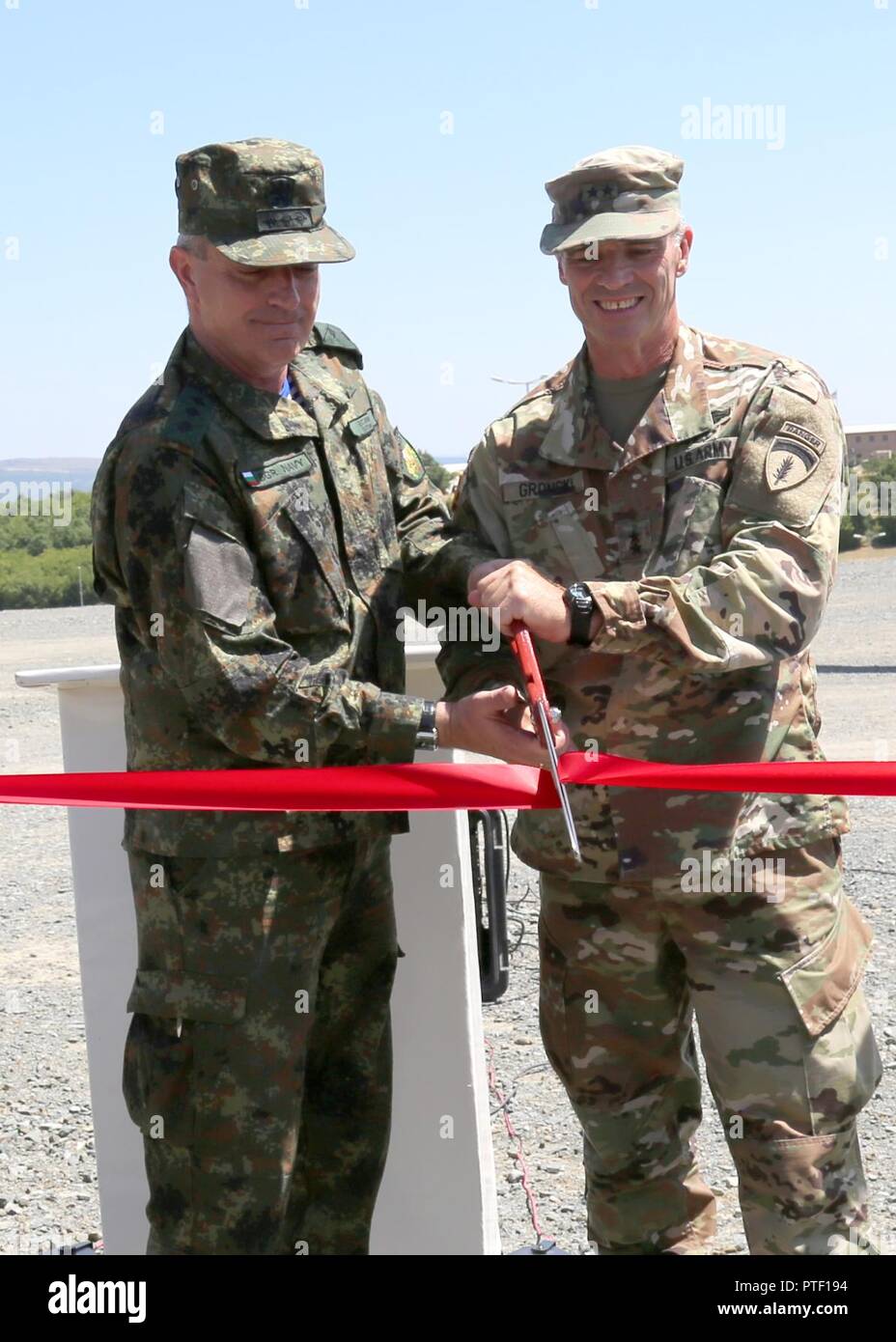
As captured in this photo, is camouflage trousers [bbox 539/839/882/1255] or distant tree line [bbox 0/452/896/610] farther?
distant tree line [bbox 0/452/896/610]

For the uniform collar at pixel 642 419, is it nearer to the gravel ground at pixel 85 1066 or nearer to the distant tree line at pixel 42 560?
the gravel ground at pixel 85 1066

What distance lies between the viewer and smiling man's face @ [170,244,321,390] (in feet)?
11.1

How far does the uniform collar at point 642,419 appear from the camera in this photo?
368 cm

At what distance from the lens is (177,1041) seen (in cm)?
348

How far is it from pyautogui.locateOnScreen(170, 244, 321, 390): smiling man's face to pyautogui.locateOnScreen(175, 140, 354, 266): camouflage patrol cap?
0.16ft

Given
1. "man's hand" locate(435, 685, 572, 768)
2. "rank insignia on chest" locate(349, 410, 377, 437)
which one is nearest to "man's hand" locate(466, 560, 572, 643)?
"man's hand" locate(435, 685, 572, 768)

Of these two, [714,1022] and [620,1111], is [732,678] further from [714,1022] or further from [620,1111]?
[620,1111]

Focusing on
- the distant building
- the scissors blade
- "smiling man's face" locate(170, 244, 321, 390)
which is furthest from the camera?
the distant building

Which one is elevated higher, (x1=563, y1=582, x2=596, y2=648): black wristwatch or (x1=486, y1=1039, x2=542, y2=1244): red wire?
(x1=563, y1=582, x2=596, y2=648): black wristwatch

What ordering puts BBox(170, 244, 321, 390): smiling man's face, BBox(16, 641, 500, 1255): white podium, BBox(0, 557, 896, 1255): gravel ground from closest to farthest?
BBox(170, 244, 321, 390): smiling man's face
BBox(16, 641, 500, 1255): white podium
BBox(0, 557, 896, 1255): gravel ground

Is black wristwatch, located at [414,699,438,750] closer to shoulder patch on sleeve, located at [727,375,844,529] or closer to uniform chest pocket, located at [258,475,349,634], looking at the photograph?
uniform chest pocket, located at [258,475,349,634]

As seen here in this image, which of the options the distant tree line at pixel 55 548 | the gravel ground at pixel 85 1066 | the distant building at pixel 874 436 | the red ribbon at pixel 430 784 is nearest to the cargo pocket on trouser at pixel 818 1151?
the red ribbon at pixel 430 784

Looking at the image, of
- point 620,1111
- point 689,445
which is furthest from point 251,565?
point 620,1111

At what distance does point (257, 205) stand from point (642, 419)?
3.26 feet
